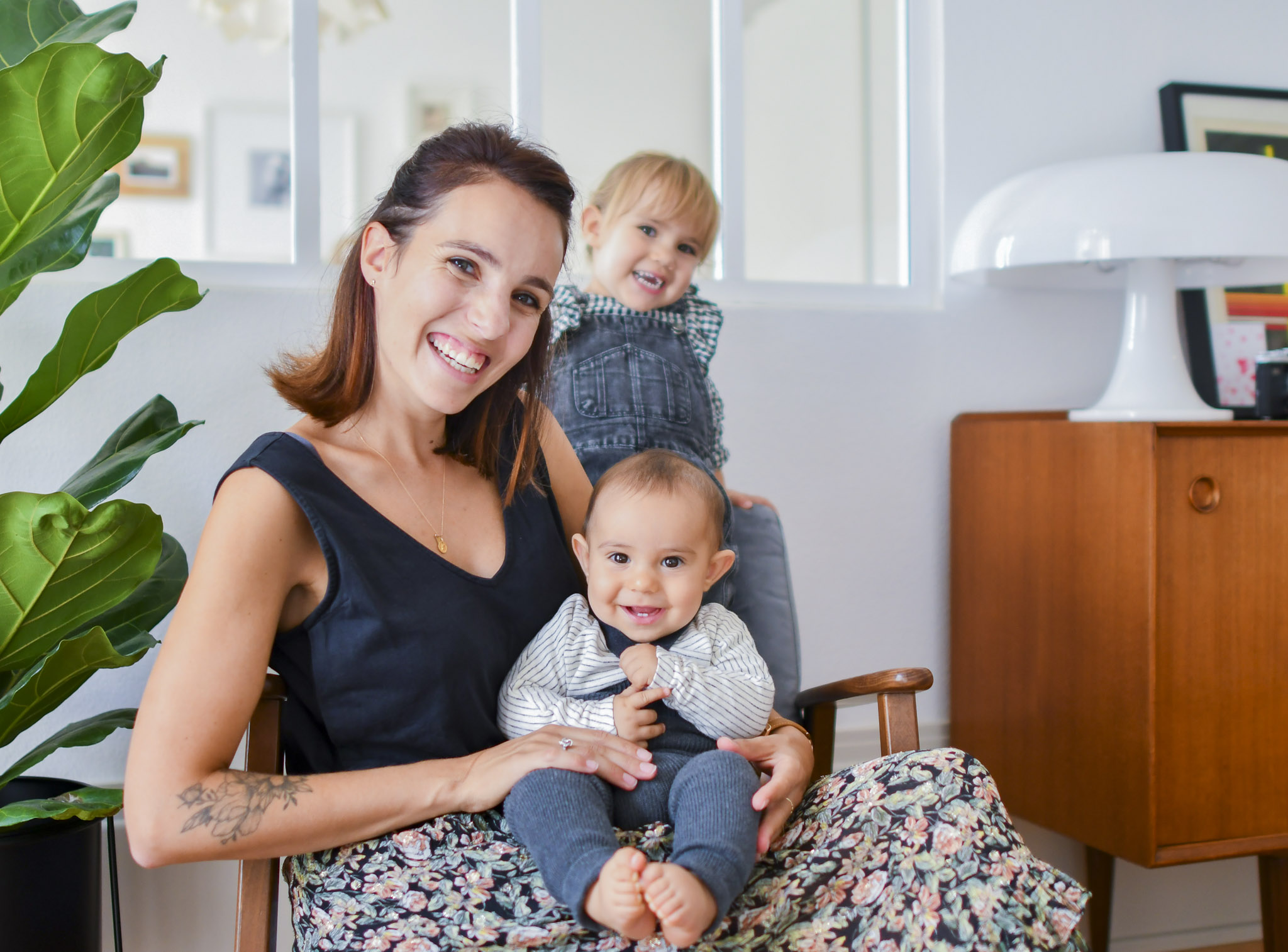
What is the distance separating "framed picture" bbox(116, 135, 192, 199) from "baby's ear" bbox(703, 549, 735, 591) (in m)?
2.72

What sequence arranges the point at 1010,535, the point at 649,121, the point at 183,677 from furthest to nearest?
the point at 649,121 < the point at 1010,535 < the point at 183,677

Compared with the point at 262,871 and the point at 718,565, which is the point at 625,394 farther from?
the point at 262,871

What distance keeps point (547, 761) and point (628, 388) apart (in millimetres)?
836

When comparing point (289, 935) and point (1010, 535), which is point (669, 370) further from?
point (289, 935)

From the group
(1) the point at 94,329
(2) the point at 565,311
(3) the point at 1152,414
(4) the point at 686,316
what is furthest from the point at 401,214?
(3) the point at 1152,414

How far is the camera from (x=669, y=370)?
71.7 inches

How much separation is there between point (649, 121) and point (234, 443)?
82.4 inches

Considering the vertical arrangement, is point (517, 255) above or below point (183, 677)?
above

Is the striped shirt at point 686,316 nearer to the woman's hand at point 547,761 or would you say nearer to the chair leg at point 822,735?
the chair leg at point 822,735

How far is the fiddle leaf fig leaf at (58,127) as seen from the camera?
1105 millimetres

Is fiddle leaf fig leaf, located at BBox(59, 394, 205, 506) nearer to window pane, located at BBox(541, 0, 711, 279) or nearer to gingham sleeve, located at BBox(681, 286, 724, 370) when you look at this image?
gingham sleeve, located at BBox(681, 286, 724, 370)

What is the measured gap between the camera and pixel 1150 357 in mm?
1981

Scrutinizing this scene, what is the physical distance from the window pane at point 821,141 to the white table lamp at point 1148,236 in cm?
57

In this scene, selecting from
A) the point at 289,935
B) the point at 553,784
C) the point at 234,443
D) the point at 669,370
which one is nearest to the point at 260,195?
the point at 234,443
